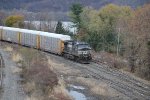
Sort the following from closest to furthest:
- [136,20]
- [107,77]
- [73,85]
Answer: [73,85], [107,77], [136,20]

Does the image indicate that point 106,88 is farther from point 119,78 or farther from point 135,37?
point 135,37

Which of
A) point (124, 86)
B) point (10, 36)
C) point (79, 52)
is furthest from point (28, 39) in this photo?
point (124, 86)

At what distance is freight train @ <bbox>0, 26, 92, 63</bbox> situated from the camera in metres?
48.8

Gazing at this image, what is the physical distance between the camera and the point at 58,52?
53.2m

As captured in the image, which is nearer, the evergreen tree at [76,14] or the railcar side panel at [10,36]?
the railcar side panel at [10,36]

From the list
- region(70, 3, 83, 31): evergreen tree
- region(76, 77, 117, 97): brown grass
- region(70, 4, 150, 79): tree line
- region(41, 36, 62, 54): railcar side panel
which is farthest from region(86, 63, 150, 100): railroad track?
region(70, 3, 83, 31): evergreen tree

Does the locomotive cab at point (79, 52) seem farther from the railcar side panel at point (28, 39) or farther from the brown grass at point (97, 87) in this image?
the railcar side panel at point (28, 39)

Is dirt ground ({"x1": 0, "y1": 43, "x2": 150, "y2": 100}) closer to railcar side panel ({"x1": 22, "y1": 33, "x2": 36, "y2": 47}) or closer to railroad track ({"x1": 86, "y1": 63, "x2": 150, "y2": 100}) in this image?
railroad track ({"x1": 86, "y1": 63, "x2": 150, "y2": 100})

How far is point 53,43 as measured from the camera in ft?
179

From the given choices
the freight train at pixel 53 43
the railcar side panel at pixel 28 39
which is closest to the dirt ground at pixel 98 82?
the freight train at pixel 53 43

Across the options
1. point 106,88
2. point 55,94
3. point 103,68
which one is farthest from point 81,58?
point 55,94

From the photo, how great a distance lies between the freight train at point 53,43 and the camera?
48.8m

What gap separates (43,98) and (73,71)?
1505 centimetres

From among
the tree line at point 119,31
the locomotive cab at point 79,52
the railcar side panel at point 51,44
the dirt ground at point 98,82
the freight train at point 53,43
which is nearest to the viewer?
the dirt ground at point 98,82
